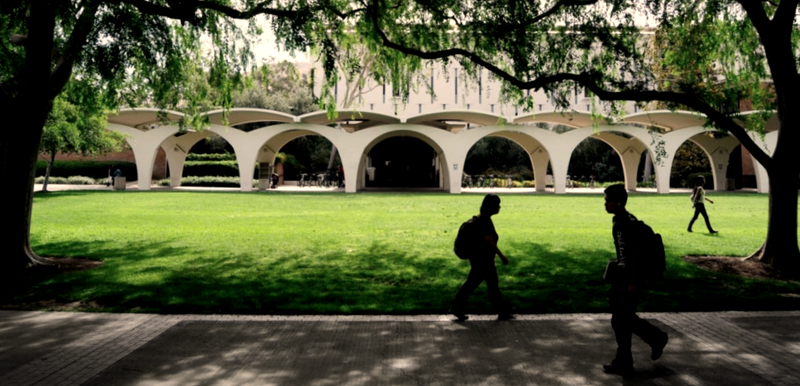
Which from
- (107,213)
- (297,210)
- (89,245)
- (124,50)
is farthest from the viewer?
(297,210)

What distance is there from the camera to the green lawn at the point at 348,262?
23.3 feet

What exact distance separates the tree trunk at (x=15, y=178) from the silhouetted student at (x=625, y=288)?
868 centimetres

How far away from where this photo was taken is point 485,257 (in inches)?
236

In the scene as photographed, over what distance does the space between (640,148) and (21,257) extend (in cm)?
3518

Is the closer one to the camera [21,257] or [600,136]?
[21,257]

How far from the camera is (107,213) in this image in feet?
59.9

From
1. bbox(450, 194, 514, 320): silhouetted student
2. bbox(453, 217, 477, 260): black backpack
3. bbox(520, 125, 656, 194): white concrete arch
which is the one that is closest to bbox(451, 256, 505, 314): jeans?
bbox(450, 194, 514, 320): silhouetted student

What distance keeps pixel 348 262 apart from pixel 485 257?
4283mm

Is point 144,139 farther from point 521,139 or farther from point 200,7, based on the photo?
point 200,7

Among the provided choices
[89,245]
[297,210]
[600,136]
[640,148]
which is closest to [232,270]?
[89,245]

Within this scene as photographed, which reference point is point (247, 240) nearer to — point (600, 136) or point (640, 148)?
point (600, 136)

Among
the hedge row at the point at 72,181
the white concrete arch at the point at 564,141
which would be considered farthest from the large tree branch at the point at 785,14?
the hedge row at the point at 72,181

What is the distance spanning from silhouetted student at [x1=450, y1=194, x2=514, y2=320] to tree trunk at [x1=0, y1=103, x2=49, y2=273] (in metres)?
7.02

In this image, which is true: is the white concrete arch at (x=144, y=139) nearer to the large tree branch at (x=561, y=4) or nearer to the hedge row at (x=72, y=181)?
the hedge row at (x=72, y=181)
